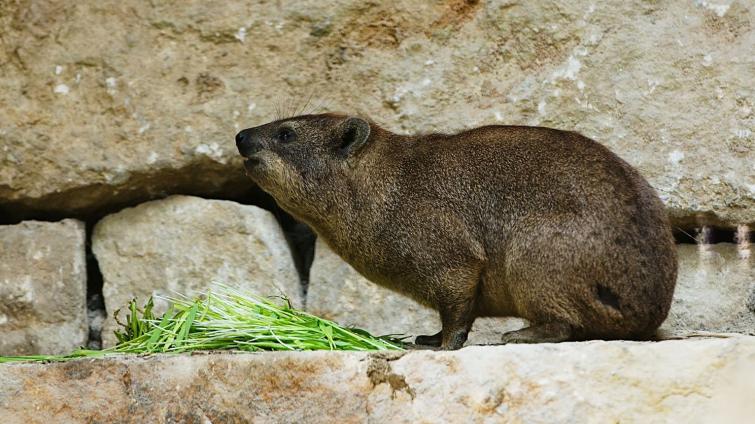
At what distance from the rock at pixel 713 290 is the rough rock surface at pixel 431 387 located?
2197mm

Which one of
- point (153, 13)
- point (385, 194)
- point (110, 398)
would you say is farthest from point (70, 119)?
point (110, 398)

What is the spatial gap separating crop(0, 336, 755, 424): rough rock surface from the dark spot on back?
0.79 metres

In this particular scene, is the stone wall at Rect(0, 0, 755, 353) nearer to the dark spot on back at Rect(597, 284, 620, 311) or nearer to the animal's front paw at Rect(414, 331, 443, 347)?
the animal's front paw at Rect(414, 331, 443, 347)

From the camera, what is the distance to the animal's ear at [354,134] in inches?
235

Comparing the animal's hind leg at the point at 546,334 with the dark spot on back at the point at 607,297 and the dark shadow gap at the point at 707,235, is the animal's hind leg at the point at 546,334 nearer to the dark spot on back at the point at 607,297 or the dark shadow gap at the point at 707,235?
the dark spot on back at the point at 607,297

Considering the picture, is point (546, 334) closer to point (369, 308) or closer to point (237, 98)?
point (369, 308)

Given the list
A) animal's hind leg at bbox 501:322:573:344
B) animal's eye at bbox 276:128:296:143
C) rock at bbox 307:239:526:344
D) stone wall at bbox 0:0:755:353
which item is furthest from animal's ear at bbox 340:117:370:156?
animal's hind leg at bbox 501:322:573:344

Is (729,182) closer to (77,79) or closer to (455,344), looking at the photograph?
(455,344)

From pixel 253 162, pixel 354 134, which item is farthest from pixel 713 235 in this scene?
pixel 253 162

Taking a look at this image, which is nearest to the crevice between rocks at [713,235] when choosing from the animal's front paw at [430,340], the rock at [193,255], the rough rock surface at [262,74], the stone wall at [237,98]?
the stone wall at [237,98]

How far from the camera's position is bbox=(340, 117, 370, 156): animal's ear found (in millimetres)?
5961


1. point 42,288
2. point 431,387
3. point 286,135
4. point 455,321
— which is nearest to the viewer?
point 431,387

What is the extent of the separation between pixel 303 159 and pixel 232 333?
4.37 feet

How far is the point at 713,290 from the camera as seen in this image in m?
6.36
